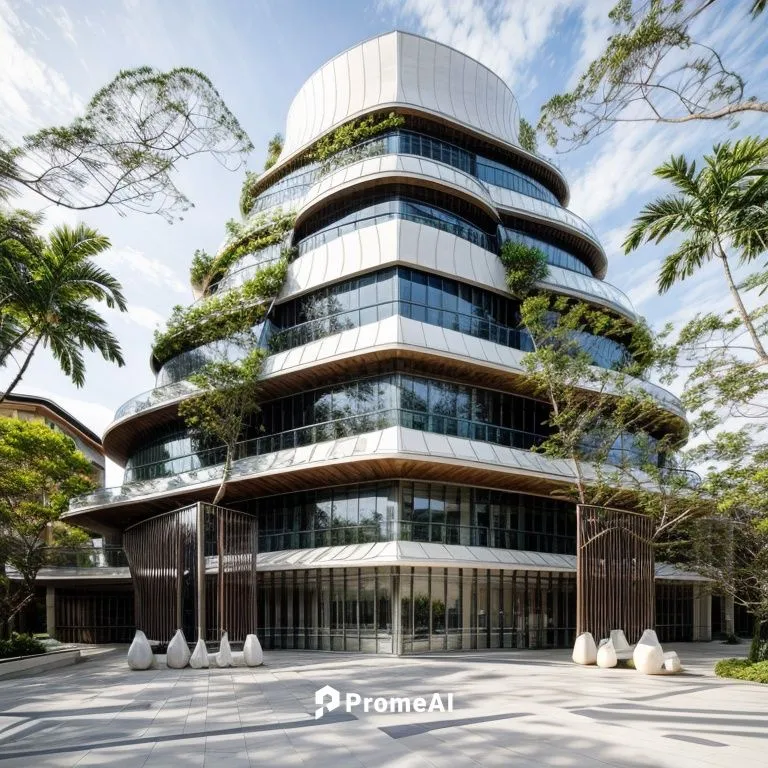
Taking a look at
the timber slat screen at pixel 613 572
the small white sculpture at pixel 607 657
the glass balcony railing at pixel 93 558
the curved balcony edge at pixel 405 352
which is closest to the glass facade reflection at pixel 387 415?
the curved balcony edge at pixel 405 352

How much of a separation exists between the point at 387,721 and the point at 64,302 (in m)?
16.1

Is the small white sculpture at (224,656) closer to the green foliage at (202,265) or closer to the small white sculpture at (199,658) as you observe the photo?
the small white sculpture at (199,658)

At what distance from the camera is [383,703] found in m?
12.6

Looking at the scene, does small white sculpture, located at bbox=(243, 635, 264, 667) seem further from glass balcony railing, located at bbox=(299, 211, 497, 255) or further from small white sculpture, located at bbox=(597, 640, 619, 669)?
glass balcony railing, located at bbox=(299, 211, 497, 255)

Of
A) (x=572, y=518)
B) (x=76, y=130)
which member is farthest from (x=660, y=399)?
(x=76, y=130)

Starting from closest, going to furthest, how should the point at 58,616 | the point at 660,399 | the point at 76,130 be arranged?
the point at 76,130
the point at 660,399
the point at 58,616

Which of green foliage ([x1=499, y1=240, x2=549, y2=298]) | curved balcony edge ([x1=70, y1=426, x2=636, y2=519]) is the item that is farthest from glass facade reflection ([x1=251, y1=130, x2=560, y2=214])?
curved balcony edge ([x1=70, y1=426, x2=636, y2=519])

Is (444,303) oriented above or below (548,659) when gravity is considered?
above

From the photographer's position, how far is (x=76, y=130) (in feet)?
38.4

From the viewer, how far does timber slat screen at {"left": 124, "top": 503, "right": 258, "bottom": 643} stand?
20.2m

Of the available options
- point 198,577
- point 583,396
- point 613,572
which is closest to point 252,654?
point 198,577

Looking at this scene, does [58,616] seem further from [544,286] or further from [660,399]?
[660,399]

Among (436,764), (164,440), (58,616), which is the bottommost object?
(58,616)

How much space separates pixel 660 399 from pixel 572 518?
25.2 feet
